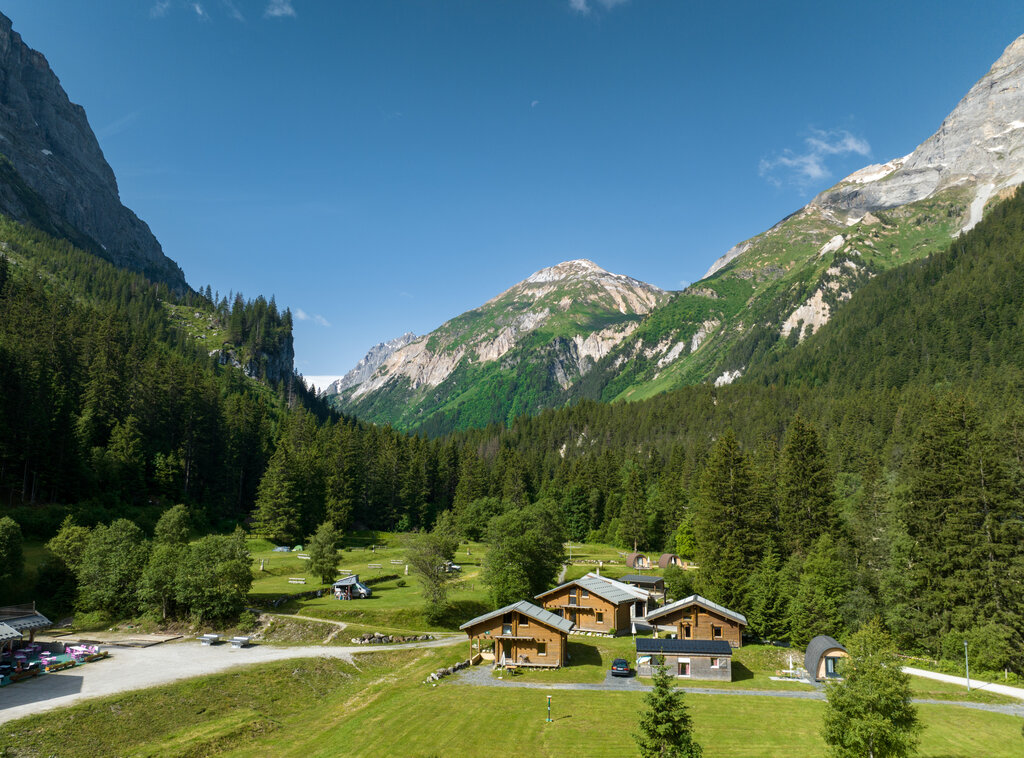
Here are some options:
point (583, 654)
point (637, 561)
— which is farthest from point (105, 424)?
point (637, 561)

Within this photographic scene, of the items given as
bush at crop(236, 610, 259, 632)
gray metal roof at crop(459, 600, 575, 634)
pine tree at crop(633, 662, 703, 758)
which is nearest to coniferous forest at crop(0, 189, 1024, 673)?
gray metal roof at crop(459, 600, 575, 634)

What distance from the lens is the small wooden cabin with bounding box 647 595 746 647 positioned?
182 ft

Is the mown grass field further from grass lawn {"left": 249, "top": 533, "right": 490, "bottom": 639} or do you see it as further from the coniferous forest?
the coniferous forest

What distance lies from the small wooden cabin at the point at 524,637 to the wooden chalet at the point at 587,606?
11.3 m

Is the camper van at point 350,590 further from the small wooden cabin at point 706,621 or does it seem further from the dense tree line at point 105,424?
the dense tree line at point 105,424

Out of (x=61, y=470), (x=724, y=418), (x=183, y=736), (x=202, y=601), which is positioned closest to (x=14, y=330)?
(x=61, y=470)

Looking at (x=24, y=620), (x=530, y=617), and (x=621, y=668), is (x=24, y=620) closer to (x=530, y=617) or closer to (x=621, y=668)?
(x=530, y=617)

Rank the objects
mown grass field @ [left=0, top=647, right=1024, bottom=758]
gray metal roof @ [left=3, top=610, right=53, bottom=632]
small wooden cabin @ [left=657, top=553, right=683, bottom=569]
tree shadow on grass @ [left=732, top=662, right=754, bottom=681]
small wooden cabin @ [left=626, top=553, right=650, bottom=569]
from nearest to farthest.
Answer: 1. mown grass field @ [left=0, top=647, right=1024, bottom=758]
2. gray metal roof @ [left=3, top=610, right=53, bottom=632]
3. tree shadow on grass @ [left=732, top=662, right=754, bottom=681]
4. small wooden cabin @ [left=657, top=553, right=683, bottom=569]
5. small wooden cabin @ [left=626, top=553, right=650, bottom=569]

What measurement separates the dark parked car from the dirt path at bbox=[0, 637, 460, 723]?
16.6 metres

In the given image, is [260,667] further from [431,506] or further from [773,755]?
[431,506]

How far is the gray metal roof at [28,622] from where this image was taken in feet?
156

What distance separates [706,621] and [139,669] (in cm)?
4983

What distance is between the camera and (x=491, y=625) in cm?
4994

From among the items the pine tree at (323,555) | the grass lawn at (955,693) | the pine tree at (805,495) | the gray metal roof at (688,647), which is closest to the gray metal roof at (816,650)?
the grass lawn at (955,693)
